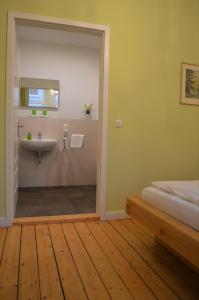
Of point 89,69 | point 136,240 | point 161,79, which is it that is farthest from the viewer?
point 89,69

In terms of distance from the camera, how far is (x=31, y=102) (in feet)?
15.0

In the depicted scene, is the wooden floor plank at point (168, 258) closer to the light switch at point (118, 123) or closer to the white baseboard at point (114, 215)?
the white baseboard at point (114, 215)

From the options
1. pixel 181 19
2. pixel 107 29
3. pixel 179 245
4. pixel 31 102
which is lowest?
pixel 179 245

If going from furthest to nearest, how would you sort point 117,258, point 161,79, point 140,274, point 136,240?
point 161,79 → point 136,240 → point 117,258 → point 140,274

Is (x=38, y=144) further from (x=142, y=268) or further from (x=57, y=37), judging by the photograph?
(x=142, y=268)

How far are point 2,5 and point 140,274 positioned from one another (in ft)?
9.01

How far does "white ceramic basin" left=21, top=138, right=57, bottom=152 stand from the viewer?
4.12 meters

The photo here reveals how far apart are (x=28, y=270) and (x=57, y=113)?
10.7 feet

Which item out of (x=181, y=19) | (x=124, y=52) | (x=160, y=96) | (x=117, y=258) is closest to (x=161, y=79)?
(x=160, y=96)

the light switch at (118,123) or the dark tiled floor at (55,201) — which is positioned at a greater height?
the light switch at (118,123)

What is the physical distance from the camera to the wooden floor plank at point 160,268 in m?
1.71

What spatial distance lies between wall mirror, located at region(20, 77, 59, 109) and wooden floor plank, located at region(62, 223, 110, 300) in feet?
8.70

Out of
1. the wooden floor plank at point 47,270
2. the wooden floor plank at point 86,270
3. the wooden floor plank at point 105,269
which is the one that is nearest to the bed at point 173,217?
the wooden floor plank at point 105,269

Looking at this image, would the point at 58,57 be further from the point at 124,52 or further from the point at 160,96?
the point at 160,96
